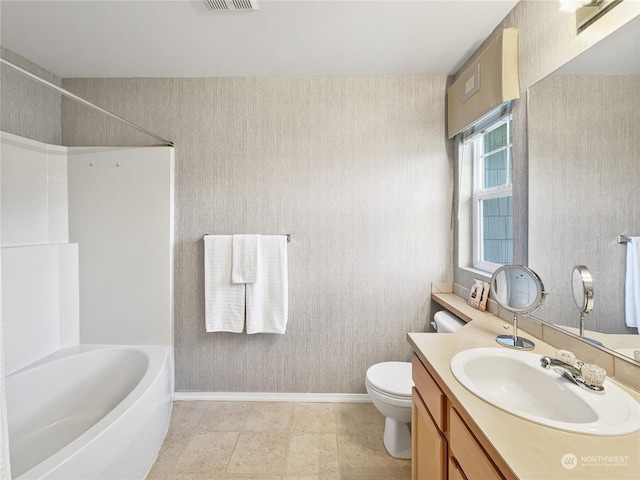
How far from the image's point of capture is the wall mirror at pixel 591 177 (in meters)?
0.96

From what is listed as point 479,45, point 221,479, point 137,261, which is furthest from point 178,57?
point 221,479

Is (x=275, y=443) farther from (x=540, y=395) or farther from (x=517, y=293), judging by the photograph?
(x=517, y=293)

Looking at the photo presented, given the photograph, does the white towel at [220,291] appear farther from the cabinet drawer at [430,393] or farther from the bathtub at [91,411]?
the cabinet drawer at [430,393]

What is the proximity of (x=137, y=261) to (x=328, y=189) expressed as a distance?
58.7 inches

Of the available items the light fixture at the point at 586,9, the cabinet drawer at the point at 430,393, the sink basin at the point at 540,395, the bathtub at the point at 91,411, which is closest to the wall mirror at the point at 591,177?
the light fixture at the point at 586,9

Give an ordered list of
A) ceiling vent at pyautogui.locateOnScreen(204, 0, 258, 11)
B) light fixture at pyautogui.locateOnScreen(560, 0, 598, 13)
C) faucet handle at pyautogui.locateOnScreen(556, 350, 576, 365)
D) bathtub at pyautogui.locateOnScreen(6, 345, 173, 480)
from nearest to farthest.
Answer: faucet handle at pyautogui.locateOnScreen(556, 350, 576, 365)
light fixture at pyautogui.locateOnScreen(560, 0, 598, 13)
bathtub at pyautogui.locateOnScreen(6, 345, 173, 480)
ceiling vent at pyautogui.locateOnScreen(204, 0, 258, 11)

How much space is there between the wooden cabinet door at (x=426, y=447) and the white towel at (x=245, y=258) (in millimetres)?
1295

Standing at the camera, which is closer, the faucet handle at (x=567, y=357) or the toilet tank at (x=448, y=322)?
the faucet handle at (x=567, y=357)

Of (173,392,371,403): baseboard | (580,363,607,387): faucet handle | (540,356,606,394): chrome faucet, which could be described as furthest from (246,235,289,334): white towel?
(580,363,607,387): faucet handle

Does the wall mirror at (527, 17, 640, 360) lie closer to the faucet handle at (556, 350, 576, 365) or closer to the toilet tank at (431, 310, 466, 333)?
the faucet handle at (556, 350, 576, 365)

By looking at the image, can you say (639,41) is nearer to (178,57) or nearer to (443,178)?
(443,178)

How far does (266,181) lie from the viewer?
2.23 m

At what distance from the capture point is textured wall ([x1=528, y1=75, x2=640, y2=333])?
974mm

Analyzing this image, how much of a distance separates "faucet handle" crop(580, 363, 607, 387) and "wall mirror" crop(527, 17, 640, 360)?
0.18 m
